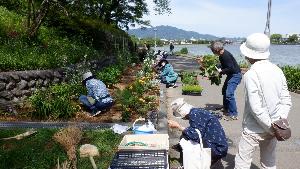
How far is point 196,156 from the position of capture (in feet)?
20.8

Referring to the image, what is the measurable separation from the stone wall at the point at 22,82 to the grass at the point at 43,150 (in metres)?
2.69

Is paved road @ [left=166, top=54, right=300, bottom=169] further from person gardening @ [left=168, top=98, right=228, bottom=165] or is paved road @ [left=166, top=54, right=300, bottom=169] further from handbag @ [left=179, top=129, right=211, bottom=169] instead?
handbag @ [left=179, top=129, right=211, bottom=169]

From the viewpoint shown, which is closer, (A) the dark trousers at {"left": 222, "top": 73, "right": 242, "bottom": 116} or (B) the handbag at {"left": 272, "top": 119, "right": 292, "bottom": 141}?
(B) the handbag at {"left": 272, "top": 119, "right": 292, "bottom": 141}

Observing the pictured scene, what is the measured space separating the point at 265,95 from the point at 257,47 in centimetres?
68

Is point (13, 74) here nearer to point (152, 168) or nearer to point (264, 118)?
point (152, 168)

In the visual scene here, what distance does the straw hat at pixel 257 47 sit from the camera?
579 cm

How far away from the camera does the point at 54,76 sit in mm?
13398

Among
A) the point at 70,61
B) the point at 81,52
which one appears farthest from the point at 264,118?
the point at 81,52

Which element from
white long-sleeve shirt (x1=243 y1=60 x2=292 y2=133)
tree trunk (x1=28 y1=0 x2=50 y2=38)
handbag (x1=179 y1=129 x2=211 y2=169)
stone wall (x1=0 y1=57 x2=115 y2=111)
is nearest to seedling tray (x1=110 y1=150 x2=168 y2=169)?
handbag (x1=179 y1=129 x2=211 y2=169)

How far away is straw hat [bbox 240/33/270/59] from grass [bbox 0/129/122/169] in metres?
2.85

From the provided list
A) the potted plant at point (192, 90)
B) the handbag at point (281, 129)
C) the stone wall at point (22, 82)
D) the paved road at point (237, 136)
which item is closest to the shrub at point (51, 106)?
the stone wall at point (22, 82)

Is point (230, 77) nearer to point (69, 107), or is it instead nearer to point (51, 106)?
point (69, 107)

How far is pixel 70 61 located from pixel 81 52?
202cm

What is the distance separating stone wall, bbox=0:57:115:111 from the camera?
11.5 metres
